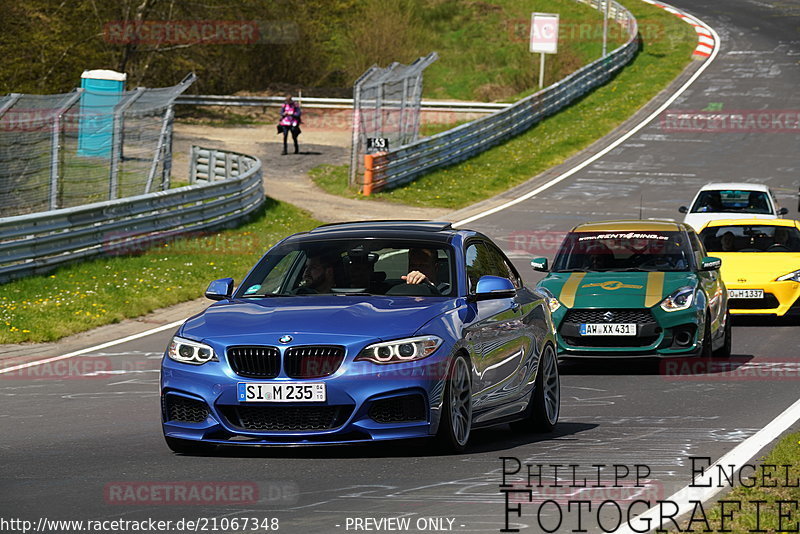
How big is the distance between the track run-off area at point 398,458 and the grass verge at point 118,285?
1153 mm

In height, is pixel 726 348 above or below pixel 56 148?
below

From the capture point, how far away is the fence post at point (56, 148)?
22875 mm

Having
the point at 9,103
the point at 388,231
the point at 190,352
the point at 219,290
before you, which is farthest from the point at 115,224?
the point at 190,352

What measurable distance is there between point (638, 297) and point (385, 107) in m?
25.1

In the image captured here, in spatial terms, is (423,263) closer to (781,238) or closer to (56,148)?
(781,238)

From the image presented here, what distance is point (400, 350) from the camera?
855 centimetres

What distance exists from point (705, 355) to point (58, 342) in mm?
7511

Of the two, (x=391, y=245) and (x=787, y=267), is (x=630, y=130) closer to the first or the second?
(x=787, y=267)

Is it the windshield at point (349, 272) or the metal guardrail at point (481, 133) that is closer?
the windshield at point (349, 272)

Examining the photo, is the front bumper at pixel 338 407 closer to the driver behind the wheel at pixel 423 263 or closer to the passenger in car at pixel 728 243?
the driver behind the wheel at pixel 423 263

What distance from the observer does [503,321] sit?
388 inches

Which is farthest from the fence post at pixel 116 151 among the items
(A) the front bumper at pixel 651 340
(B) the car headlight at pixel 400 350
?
(B) the car headlight at pixel 400 350

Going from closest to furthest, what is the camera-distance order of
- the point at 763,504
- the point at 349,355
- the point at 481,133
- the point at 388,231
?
the point at 763,504
the point at 349,355
the point at 388,231
the point at 481,133

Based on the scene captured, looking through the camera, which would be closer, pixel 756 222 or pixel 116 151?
pixel 756 222
